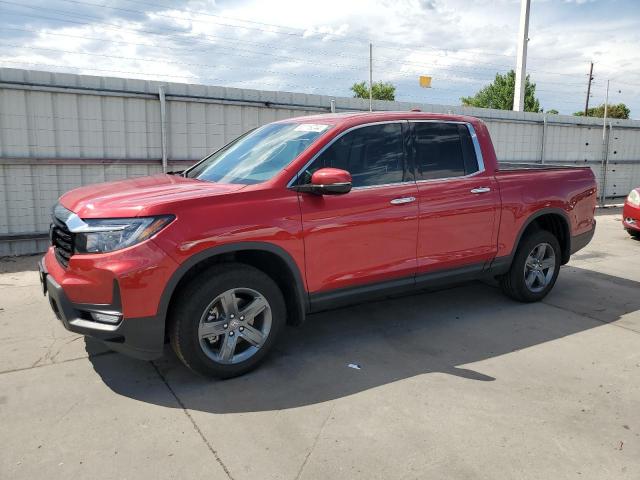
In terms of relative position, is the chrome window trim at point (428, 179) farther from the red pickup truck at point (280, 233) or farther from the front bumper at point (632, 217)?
the front bumper at point (632, 217)

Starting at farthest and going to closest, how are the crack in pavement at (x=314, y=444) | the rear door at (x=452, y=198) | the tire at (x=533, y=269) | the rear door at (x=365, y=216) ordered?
the tire at (x=533, y=269), the rear door at (x=452, y=198), the rear door at (x=365, y=216), the crack in pavement at (x=314, y=444)

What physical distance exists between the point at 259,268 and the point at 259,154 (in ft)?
3.30

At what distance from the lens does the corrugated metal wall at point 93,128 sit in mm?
7324

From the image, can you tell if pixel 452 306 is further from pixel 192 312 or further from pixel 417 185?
pixel 192 312

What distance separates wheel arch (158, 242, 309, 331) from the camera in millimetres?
3381

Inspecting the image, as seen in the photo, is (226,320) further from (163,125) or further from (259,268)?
(163,125)

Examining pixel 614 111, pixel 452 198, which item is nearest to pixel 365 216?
pixel 452 198

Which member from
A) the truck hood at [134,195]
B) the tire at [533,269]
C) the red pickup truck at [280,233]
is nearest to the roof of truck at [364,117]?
the red pickup truck at [280,233]

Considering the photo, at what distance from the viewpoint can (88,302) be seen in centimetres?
333

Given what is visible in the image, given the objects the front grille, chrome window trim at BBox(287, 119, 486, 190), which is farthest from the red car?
the front grille

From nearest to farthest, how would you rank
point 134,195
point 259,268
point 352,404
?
1. point 352,404
2. point 134,195
3. point 259,268

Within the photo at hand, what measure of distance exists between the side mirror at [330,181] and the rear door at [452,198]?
0.96m

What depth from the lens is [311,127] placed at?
4348 millimetres

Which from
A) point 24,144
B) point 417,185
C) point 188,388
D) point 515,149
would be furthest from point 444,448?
point 515,149
